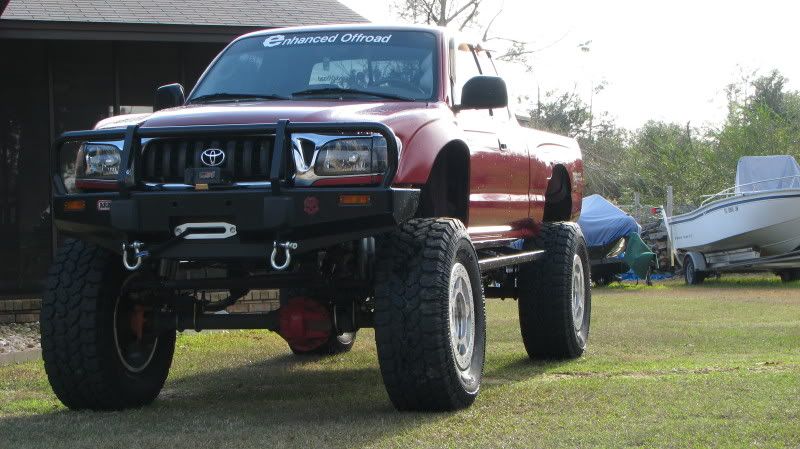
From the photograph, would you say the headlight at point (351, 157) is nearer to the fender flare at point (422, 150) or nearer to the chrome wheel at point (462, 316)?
the fender flare at point (422, 150)

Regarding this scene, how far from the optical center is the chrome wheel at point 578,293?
9883 millimetres

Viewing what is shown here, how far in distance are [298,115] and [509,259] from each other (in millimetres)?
2283

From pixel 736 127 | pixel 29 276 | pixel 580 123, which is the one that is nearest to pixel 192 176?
pixel 29 276

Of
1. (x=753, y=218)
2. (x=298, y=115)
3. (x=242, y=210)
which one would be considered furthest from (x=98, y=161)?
(x=753, y=218)

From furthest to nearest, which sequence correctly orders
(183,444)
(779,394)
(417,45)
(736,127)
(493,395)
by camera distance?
(736,127)
(417,45)
(493,395)
(779,394)
(183,444)

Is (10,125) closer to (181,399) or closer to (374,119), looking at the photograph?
(181,399)

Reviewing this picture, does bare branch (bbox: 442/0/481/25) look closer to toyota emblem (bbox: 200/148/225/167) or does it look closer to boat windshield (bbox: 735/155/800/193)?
boat windshield (bbox: 735/155/800/193)

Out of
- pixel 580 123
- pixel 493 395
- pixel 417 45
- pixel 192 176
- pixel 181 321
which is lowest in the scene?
pixel 493 395

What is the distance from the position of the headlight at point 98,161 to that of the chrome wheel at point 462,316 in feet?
6.29

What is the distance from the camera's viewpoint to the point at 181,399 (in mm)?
7738

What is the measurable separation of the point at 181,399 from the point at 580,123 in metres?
51.7

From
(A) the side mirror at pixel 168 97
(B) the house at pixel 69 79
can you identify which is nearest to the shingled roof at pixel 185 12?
(B) the house at pixel 69 79

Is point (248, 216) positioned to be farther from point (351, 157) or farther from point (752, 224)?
point (752, 224)

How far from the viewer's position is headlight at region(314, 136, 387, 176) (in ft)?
20.6
